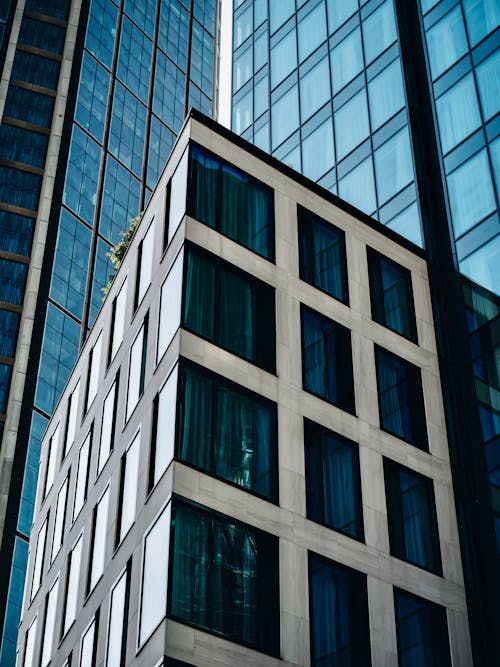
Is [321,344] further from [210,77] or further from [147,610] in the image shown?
[210,77]

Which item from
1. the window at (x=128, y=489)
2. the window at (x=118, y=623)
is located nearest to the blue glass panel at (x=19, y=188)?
the window at (x=128, y=489)

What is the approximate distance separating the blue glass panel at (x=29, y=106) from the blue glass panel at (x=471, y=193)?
2606 inches

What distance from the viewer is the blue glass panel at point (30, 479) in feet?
249

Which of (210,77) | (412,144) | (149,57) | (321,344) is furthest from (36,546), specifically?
(210,77)

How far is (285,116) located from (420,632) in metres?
24.7

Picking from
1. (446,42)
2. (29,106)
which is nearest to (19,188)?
(29,106)

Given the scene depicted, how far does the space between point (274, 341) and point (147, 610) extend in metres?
8.67

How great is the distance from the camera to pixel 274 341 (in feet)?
99.2

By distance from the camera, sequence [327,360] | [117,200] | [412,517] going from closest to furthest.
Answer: [412,517]
[327,360]
[117,200]

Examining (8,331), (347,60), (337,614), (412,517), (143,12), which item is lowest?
(337,614)

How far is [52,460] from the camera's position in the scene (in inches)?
1693

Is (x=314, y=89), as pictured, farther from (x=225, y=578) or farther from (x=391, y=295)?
(x=225, y=578)

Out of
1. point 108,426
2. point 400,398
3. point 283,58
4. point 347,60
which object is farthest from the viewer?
point 283,58

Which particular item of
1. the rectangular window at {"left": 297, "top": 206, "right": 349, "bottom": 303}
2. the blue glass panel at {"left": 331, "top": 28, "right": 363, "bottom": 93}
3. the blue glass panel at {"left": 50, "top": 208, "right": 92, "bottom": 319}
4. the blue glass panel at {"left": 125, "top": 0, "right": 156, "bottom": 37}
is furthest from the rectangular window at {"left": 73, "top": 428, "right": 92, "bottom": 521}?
the blue glass panel at {"left": 125, "top": 0, "right": 156, "bottom": 37}
